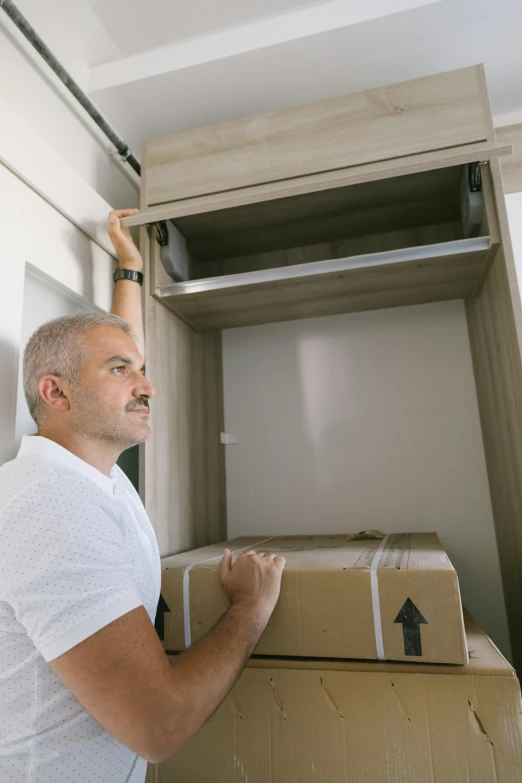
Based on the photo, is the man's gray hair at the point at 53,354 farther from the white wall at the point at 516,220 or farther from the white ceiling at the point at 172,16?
the white wall at the point at 516,220

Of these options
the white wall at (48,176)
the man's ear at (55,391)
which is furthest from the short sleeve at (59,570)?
the white wall at (48,176)

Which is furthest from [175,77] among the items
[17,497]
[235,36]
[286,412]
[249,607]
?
[249,607]

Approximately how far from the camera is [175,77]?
4.52ft

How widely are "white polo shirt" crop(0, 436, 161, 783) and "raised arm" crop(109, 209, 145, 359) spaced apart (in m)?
0.59

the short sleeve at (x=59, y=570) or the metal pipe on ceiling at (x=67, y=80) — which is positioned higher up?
the metal pipe on ceiling at (x=67, y=80)

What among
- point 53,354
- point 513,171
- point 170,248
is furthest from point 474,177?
point 53,354

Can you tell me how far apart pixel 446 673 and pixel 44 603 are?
1.94ft

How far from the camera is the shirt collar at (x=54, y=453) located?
79 cm

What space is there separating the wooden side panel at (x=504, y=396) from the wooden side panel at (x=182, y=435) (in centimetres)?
78

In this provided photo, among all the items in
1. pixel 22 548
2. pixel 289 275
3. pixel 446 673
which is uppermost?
pixel 289 275

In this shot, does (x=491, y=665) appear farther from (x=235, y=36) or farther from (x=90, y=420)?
(x=235, y=36)

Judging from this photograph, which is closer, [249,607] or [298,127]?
[249,607]

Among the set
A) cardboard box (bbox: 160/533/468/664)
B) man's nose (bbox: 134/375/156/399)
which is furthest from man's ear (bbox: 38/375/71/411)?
cardboard box (bbox: 160/533/468/664)

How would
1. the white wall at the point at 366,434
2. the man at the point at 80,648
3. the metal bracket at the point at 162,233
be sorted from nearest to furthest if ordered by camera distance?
the man at the point at 80,648 < the metal bracket at the point at 162,233 < the white wall at the point at 366,434
